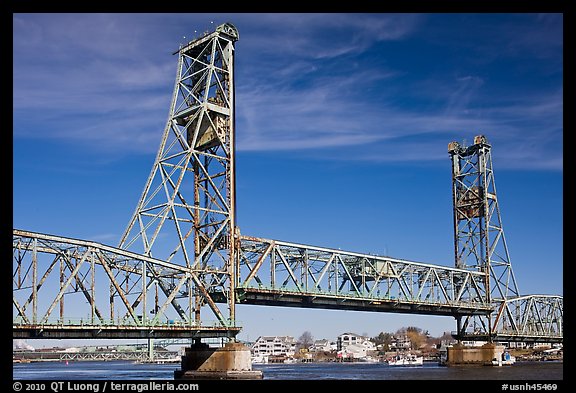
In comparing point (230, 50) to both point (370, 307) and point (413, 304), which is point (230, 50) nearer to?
point (370, 307)

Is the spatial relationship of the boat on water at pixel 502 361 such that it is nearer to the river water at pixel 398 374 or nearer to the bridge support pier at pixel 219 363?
the river water at pixel 398 374

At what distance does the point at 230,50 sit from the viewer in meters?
78.7

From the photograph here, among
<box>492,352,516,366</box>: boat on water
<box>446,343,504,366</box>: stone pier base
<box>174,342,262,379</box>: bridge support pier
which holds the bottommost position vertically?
<box>492,352,516,366</box>: boat on water

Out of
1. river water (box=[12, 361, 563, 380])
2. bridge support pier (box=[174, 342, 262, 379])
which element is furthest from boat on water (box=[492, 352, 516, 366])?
bridge support pier (box=[174, 342, 262, 379])

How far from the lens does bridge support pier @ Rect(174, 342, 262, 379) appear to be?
6756cm

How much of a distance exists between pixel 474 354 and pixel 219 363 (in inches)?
2351

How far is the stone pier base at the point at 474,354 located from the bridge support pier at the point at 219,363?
5658 centimetres

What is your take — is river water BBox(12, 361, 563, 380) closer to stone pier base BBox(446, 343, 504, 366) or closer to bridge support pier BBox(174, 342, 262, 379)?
stone pier base BBox(446, 343, 504, 366)

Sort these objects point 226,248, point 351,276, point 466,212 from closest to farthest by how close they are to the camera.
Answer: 1. point 226,248
2. point 351,276
3. point 466,212

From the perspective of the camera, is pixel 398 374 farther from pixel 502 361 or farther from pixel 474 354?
pixel 502 361

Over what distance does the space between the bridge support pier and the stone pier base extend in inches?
2228

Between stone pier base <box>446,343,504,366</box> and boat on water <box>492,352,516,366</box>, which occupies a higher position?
stone pier base <box>446,343,504,366</box>
